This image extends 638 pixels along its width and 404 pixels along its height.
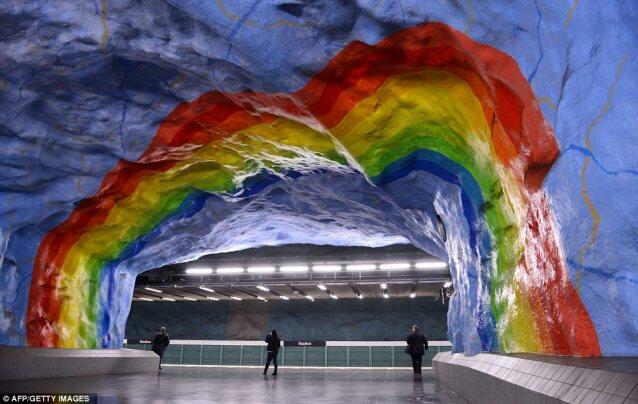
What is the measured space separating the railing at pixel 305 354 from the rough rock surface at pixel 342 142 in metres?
10.4

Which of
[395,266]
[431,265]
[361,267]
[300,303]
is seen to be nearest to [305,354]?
[300,303]

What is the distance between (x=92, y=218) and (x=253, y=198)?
9.88 ft

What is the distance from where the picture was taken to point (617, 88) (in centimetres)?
351

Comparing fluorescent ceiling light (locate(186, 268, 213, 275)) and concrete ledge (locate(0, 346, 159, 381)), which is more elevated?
fluorescent ceiling light (locate(186, 268, 213, 275))

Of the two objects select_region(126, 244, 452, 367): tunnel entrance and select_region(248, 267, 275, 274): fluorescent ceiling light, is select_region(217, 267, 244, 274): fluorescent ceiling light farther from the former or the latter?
select_region(248, 267, 275, 274): fluorescent ceiling light

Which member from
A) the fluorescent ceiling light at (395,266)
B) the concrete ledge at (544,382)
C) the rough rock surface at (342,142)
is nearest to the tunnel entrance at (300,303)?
the fluorescent ceiling light at (395,266)

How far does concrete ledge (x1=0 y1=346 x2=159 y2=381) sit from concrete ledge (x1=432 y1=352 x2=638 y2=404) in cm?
724

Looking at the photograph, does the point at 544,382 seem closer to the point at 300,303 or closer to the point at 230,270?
the point at 230,270

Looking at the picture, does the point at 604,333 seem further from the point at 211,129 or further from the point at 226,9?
the point at 211,129

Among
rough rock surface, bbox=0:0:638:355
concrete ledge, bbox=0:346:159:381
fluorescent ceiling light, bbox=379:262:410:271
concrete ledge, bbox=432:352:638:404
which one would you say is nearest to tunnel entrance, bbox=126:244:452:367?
fluorescent ceiling light, bbox=379:262:410:271

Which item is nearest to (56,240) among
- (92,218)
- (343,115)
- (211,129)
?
(92,218)

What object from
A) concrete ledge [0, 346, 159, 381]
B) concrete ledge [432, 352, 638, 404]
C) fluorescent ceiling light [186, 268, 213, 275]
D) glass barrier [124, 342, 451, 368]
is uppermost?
fluorescent ceiling light [186, 268, 213, 275]

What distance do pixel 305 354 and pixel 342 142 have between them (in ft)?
53.2

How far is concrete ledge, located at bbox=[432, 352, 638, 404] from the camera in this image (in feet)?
7.84
